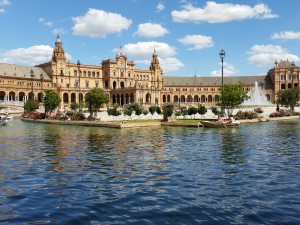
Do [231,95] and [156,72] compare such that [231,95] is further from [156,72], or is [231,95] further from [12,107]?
[156,72]

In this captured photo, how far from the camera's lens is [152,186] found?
12.7 meters

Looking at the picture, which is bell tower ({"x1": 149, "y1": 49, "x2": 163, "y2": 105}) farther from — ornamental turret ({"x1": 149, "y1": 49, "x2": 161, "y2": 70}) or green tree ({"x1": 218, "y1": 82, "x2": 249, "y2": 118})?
green tree ({"x1": 218, "y1": 82, "x2": 249, "y2": 118})

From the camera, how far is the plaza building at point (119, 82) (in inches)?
4309

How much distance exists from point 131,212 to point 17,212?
10.6ft

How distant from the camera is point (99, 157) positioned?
1917 centimetres

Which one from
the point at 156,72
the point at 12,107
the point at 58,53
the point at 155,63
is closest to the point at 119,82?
the point at 156,72

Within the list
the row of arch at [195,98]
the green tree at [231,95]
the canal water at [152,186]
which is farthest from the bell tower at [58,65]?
the canal water at [152,186]

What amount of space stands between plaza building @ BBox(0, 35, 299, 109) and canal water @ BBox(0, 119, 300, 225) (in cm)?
7695

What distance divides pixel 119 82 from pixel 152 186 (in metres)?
119

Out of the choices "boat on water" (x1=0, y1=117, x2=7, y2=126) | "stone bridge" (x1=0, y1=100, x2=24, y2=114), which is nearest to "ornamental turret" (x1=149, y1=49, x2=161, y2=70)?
"stone bridge" (x1=0, y1=100, x2=24, y2=114)

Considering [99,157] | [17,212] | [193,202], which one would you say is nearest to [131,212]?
[193,202]

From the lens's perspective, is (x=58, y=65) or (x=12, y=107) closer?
(x=12, y=107)

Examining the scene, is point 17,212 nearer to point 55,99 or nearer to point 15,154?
point 15,154

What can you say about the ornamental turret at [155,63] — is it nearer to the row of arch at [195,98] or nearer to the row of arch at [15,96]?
the row of arch at [195,98]
